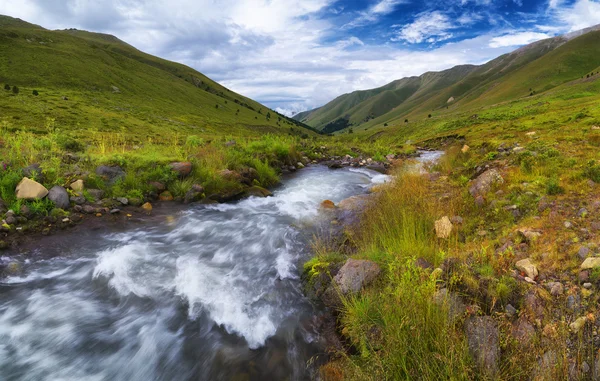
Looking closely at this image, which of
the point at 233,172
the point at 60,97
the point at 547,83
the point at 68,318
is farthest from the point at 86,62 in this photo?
the point at 547,83

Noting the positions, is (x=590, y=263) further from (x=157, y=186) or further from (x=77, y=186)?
(x=77, y=186)

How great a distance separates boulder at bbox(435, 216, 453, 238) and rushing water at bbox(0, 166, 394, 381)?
121 inches

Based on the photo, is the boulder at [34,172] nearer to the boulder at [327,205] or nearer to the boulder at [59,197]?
the boulder at [59,197]

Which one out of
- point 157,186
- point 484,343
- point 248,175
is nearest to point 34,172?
point 157,186

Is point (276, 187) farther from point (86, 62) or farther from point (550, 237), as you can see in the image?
point (86, 62)

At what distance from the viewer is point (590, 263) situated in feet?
12.6

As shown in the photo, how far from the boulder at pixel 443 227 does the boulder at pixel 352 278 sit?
185 centimetres

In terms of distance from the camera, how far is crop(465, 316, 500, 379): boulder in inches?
109

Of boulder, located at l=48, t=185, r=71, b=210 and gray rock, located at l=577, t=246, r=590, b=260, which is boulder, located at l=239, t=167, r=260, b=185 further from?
gray rock, located at l=577, t=246, r=590, b=260

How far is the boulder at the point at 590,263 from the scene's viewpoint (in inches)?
148

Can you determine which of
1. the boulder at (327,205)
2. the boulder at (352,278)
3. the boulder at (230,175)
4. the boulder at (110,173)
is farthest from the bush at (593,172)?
the boulder at (110,173)

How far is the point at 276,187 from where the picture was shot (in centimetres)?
1435

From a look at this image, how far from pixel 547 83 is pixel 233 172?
310ft

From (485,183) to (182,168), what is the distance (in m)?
10.5
